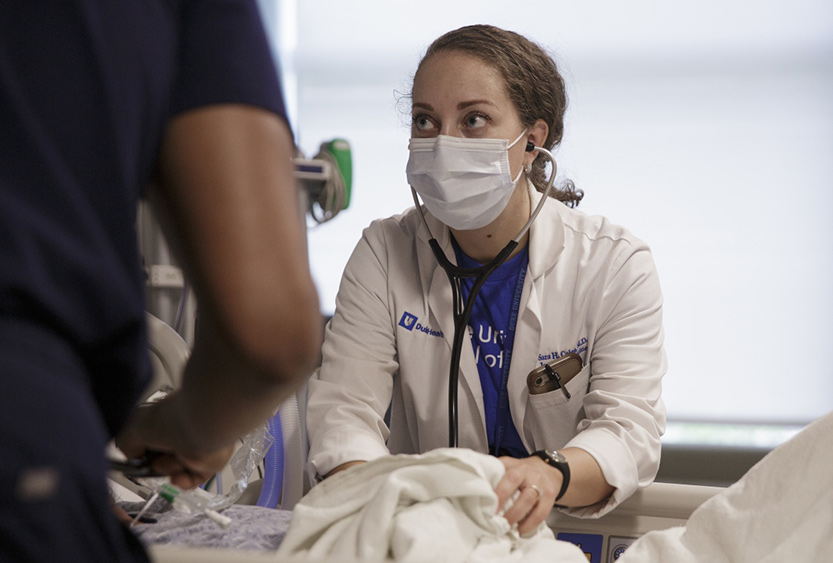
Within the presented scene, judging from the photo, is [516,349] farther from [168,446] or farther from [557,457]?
[168,446]

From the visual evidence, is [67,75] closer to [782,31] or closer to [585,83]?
[585,83]

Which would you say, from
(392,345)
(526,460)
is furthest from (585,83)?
(526,460)

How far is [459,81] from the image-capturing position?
1.79m

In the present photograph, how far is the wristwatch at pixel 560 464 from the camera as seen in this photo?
1.37 meters

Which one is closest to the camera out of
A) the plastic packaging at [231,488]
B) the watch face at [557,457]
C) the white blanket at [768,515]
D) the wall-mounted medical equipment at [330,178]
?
the white blanket at [768,515]

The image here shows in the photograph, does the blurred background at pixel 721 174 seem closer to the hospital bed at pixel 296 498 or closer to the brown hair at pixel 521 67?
the brown hair at pixel 521 67

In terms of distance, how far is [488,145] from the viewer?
5.97ft

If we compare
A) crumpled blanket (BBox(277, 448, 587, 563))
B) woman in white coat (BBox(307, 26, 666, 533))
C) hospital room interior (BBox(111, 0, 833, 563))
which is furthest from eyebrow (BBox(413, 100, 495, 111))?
hospital room interior (BBox(111, 0, 833, 563))

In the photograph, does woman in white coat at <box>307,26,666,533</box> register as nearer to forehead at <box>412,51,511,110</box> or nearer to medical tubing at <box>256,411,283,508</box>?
forehead at <box>412,51,511,110</box>

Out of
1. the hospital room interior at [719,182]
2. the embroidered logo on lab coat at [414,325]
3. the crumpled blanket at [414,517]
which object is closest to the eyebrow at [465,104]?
the embroidered logo on lab coat at [414,325]

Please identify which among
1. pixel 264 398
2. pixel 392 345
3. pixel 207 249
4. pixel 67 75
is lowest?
pixel 392 345

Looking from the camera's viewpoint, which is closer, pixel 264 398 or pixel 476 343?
pixel 264 398

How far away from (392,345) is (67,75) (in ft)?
4.62

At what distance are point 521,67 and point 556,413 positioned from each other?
808 mm
